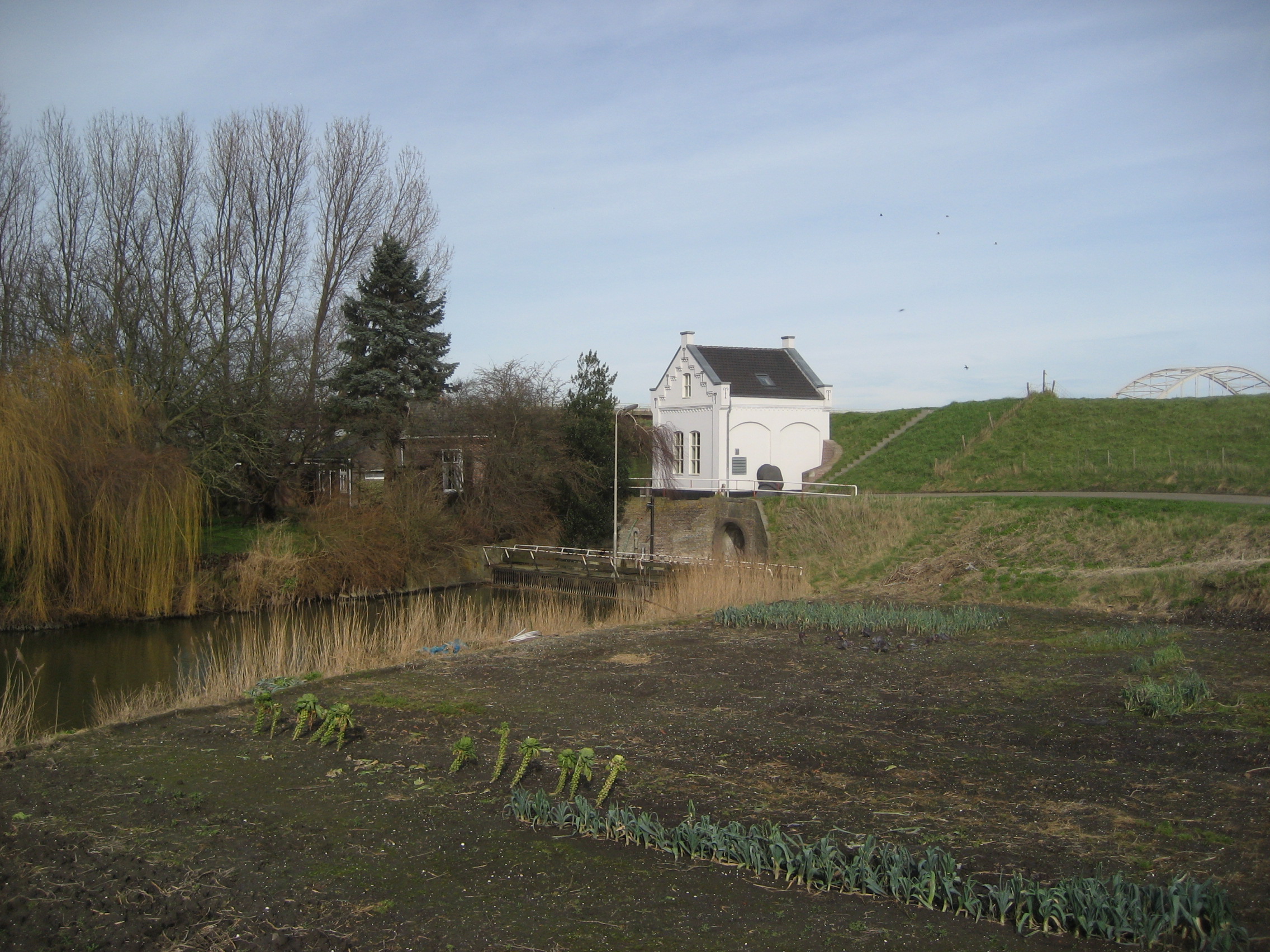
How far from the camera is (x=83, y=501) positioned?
773 inches

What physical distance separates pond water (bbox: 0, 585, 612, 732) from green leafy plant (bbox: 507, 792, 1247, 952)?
335 inches

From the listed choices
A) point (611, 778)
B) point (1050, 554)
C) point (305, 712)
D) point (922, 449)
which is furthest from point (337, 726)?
point (922, 449)

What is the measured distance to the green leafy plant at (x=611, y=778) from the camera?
5.79 metres

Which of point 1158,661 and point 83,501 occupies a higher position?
point 83,501

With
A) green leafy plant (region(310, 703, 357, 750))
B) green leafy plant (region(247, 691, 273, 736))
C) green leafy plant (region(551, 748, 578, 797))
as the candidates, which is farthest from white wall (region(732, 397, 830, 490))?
green leafy plant (region(551, 748, 578, 797))

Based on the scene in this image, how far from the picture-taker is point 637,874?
4.86 m

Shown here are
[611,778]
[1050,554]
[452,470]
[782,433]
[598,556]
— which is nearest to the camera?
[611,778]

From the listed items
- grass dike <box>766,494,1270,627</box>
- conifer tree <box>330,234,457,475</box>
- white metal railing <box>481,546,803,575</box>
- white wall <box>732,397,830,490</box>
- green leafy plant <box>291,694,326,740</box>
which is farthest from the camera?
white wall <box>732,397,830,490</box>

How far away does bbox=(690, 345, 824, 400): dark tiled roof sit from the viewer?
32.8 metres

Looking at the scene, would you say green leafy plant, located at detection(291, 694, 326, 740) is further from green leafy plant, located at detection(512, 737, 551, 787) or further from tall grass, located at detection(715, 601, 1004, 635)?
tall grass, located at detection(715, 601, 1004, 635)

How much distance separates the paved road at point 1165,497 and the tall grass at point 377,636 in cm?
668

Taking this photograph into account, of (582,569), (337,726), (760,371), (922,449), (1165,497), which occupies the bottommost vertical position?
(582,569)

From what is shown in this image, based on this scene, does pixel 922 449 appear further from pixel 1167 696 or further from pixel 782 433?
pixel 1167 696

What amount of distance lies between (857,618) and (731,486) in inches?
751
